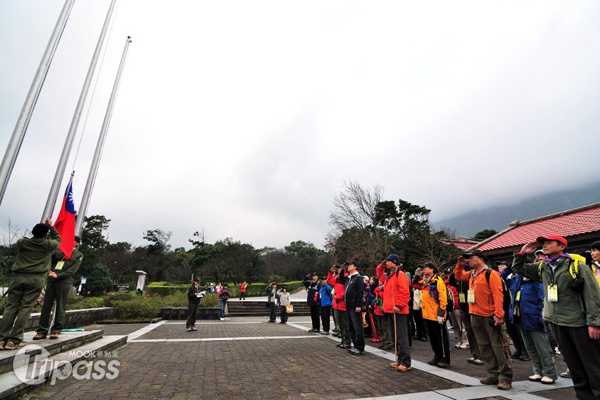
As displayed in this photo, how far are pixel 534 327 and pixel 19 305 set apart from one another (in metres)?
8.27

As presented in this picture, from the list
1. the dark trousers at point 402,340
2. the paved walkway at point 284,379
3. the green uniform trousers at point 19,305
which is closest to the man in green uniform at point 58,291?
the green uniform trousers at point 19,305

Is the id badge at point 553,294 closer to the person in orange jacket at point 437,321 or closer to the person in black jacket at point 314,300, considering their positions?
the person in orange jacket at point 437,321

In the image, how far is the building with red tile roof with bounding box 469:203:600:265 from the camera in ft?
36.1

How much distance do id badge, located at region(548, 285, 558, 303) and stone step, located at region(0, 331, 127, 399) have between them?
6392 millimetres

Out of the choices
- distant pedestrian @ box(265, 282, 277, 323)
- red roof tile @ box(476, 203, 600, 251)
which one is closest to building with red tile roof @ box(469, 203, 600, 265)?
red roof tile @ box(476, 203, 600, 251)

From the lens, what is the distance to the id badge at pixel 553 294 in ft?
12.0

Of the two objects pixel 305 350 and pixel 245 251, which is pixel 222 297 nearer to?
pixel 305 350

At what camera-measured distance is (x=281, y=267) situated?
2200 inches

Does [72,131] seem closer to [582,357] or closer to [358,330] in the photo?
[358,330]

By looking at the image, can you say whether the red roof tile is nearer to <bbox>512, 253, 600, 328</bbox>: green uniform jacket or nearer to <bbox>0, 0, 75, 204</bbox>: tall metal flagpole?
<bbox>512, 253, 600, 328</bbox>: green uniform jacket

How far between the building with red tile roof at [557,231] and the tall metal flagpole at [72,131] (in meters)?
16.1

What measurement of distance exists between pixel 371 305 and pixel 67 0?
11721 mm

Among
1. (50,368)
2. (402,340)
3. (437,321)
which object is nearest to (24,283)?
(50,368)

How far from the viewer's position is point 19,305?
15.3 ft
